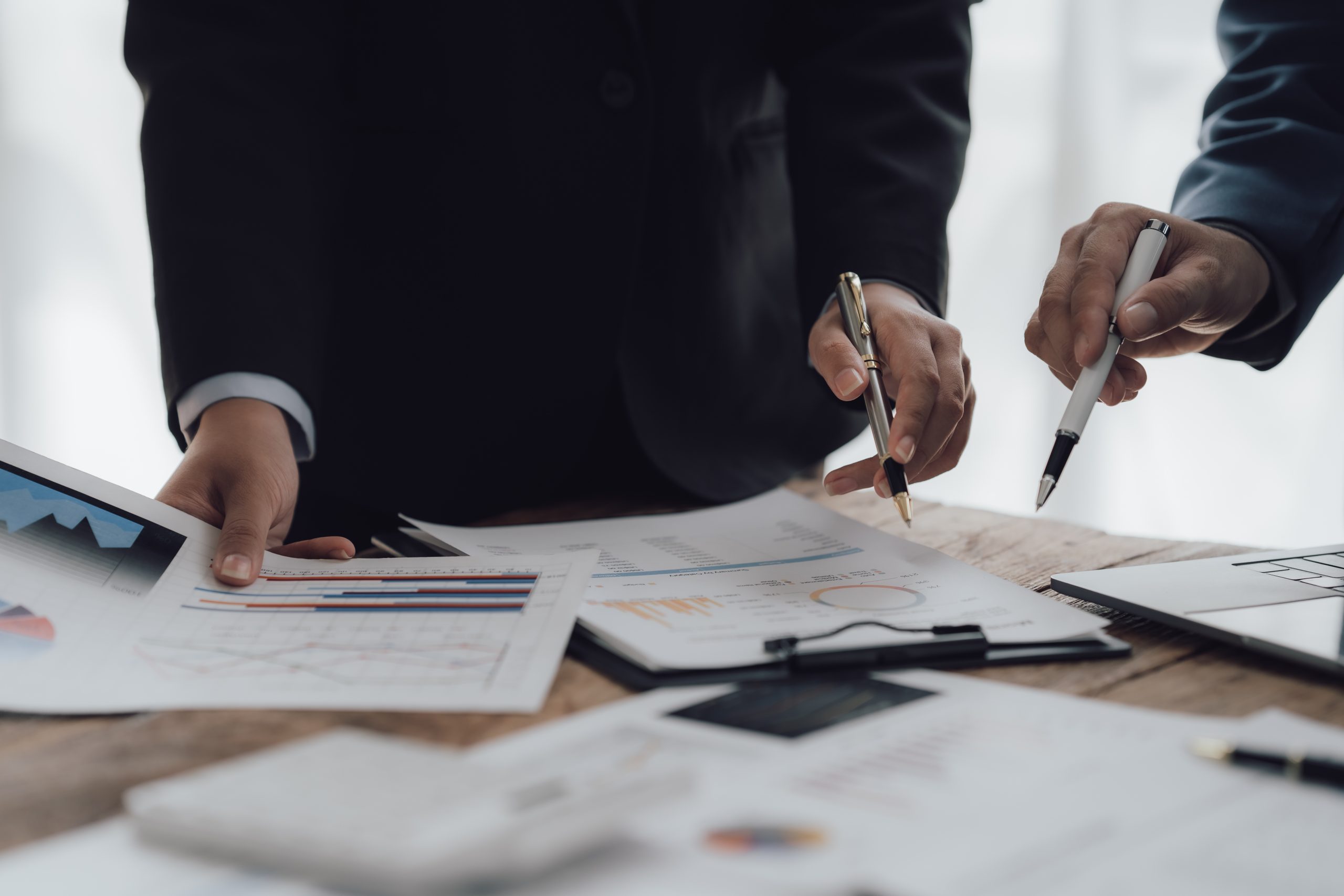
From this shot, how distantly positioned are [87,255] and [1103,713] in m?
2.29

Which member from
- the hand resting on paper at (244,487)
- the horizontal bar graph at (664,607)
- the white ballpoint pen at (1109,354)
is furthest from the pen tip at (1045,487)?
the hand resting on paper at (244,487)

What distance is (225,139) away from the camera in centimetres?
81

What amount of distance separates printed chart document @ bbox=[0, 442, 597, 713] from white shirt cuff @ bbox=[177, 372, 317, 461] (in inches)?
5.9

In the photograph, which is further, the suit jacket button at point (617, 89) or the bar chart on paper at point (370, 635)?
the suit jacket button at point (617, 89)

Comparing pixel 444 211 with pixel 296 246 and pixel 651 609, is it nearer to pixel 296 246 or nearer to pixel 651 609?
pixel 296 246

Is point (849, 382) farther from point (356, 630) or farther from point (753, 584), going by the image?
point (356, 630)

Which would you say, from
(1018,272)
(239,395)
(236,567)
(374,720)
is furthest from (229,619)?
(1018,272)

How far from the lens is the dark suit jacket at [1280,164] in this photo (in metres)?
0.79

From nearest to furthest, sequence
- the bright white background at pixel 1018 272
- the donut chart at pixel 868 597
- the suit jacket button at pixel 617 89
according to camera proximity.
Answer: the donut chart at pixel 868 597 < the suit jacket button at pixel 617 89 < the bright white background at pixel 1018 272

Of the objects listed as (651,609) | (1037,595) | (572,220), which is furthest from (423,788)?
(572,220)

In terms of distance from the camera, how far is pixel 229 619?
0.53m

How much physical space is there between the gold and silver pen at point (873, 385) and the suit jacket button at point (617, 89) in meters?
A: 0.27

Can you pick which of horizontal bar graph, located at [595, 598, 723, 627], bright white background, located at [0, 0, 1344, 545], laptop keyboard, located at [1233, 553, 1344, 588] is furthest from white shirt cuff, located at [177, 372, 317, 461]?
bright white background, located at [0, 0, 1344, 545]

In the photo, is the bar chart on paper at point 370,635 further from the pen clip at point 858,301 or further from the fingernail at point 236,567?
the pen clip at point 858,301
